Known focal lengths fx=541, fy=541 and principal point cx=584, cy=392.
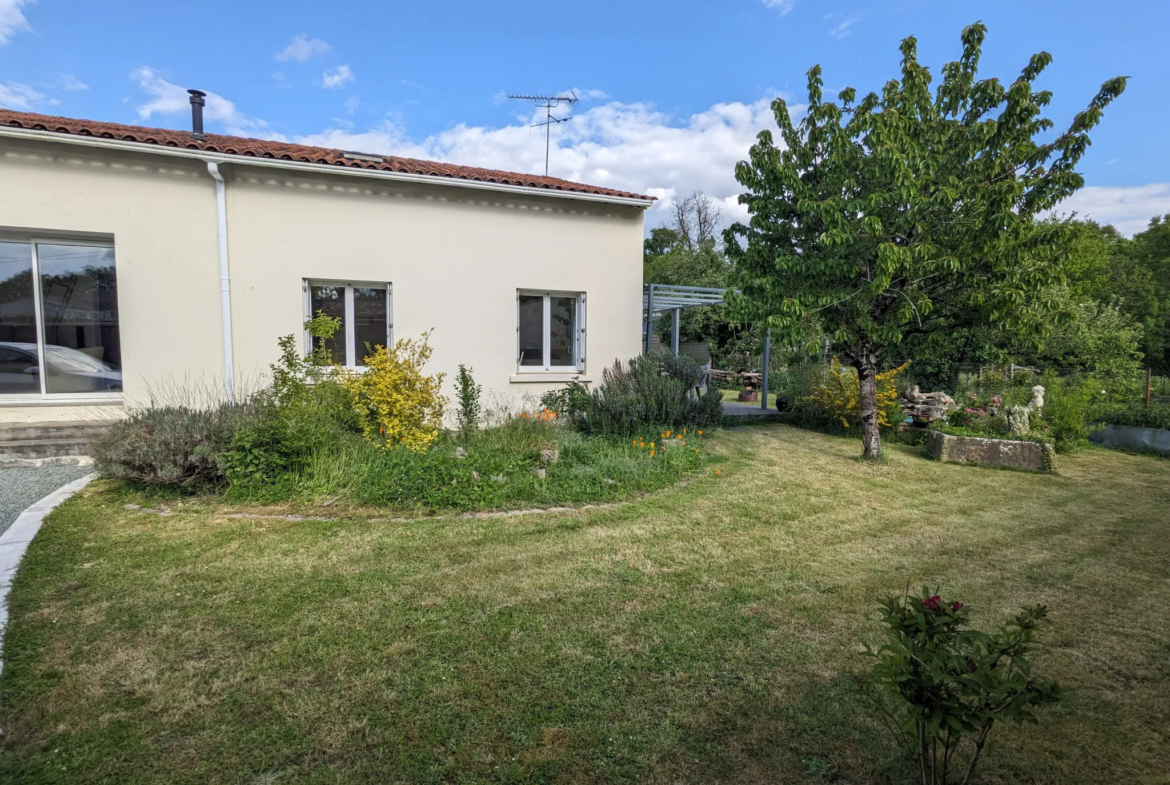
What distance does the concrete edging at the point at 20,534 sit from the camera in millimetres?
3210

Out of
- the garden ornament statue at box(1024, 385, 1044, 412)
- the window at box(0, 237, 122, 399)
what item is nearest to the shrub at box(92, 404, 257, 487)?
the window at box(0, 237, 122, 399)

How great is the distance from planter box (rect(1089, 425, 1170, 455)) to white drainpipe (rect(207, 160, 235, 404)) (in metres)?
14.4

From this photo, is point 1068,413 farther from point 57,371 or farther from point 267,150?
point 57,371

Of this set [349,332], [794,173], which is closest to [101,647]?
[349,332]

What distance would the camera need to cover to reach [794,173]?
23.5ft

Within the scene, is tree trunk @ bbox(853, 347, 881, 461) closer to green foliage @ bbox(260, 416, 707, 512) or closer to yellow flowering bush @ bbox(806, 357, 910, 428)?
yellow flowering bush @ bbox(806, 357, 910, 428)

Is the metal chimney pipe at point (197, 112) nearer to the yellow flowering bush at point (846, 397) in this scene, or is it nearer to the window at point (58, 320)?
the window at point (58, 320)

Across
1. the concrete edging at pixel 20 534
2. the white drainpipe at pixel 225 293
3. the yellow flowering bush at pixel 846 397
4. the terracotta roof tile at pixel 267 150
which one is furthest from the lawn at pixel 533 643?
the yellow flowering bush at pixel 846 397

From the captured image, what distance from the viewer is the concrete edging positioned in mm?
3210

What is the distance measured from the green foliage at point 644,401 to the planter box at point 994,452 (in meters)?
3.27

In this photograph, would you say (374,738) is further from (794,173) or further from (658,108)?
(658,108)

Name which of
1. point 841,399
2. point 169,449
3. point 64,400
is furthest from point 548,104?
point 169,449

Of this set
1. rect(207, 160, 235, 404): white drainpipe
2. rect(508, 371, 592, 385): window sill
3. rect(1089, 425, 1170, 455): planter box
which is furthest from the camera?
rect(1089, 425, 1170, 455): planter box

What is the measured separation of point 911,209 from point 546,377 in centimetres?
562
